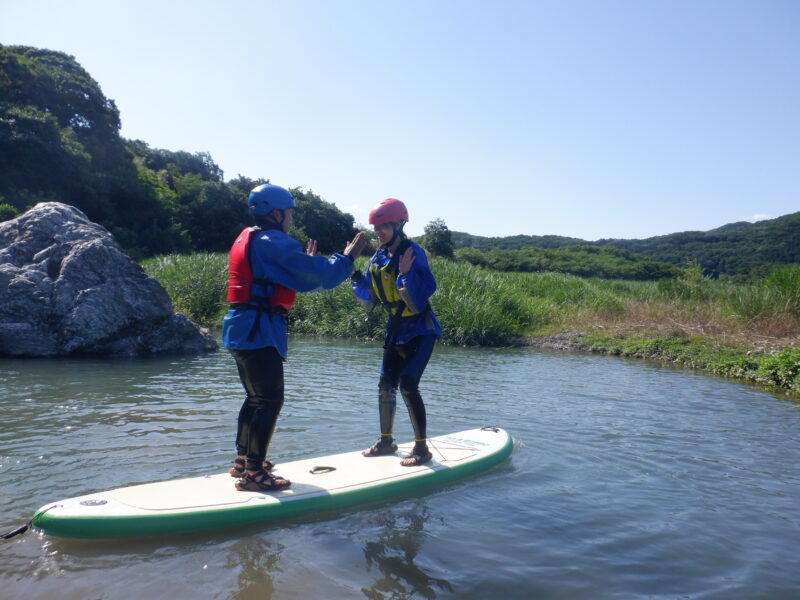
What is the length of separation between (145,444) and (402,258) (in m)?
3.06

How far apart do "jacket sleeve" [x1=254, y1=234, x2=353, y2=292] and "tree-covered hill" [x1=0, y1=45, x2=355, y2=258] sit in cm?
2081

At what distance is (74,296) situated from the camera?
35.9 ft

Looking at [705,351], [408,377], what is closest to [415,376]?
[408,377]

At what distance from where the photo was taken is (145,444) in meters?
5.65

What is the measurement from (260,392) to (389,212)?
178 cm

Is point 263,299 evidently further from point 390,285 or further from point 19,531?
point 19,531

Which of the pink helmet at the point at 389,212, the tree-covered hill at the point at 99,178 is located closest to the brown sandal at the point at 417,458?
the pink helmet at the point at 389,212

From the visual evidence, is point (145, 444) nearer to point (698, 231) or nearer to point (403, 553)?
point (403, 553)

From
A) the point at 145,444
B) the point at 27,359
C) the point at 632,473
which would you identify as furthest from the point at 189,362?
the point at 632,473

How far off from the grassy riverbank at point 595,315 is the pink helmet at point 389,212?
8.03m

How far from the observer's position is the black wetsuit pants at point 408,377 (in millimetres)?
4961

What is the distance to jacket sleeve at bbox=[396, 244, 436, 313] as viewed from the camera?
4.75 meters

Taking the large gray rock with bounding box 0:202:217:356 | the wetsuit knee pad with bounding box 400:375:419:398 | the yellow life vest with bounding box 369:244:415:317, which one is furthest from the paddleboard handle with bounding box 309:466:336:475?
the large gray rock with bounding box 0:202:217:356

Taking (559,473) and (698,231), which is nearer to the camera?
(559,473)
